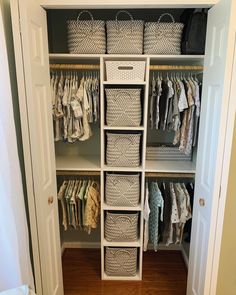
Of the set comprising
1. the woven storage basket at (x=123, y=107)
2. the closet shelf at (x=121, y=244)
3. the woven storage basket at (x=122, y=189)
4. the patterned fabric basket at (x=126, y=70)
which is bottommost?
the closet shelf at (x=121, y=244)

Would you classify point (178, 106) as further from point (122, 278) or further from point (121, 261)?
point (122, 278)

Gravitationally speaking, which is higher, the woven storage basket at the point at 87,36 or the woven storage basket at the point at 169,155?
the woven storage basket at the point at 87,36

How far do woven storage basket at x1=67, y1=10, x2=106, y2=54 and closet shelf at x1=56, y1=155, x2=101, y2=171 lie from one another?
3.06ft

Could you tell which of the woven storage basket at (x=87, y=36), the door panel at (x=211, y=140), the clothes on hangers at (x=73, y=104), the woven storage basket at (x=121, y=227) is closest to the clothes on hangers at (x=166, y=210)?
the woven storage basket at (x=121, y=227)

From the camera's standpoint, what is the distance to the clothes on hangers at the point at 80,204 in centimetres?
210

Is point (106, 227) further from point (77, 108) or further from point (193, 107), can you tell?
point (193, 107)

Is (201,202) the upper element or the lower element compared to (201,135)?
lower

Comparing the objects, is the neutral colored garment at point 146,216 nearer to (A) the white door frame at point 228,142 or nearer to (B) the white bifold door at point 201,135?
(B) the white bifold door at point 201,135

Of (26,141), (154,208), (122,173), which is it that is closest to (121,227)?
(154,208)

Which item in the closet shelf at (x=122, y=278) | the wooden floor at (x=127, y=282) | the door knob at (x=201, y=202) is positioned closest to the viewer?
the door knob at (x=201, y=202)

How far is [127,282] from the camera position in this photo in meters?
2.18

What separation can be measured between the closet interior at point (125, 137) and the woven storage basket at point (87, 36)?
0.06m

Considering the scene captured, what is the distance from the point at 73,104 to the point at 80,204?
0.88 m

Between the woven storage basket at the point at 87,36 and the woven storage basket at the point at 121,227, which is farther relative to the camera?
the woven storage basket at the point at 121,227
